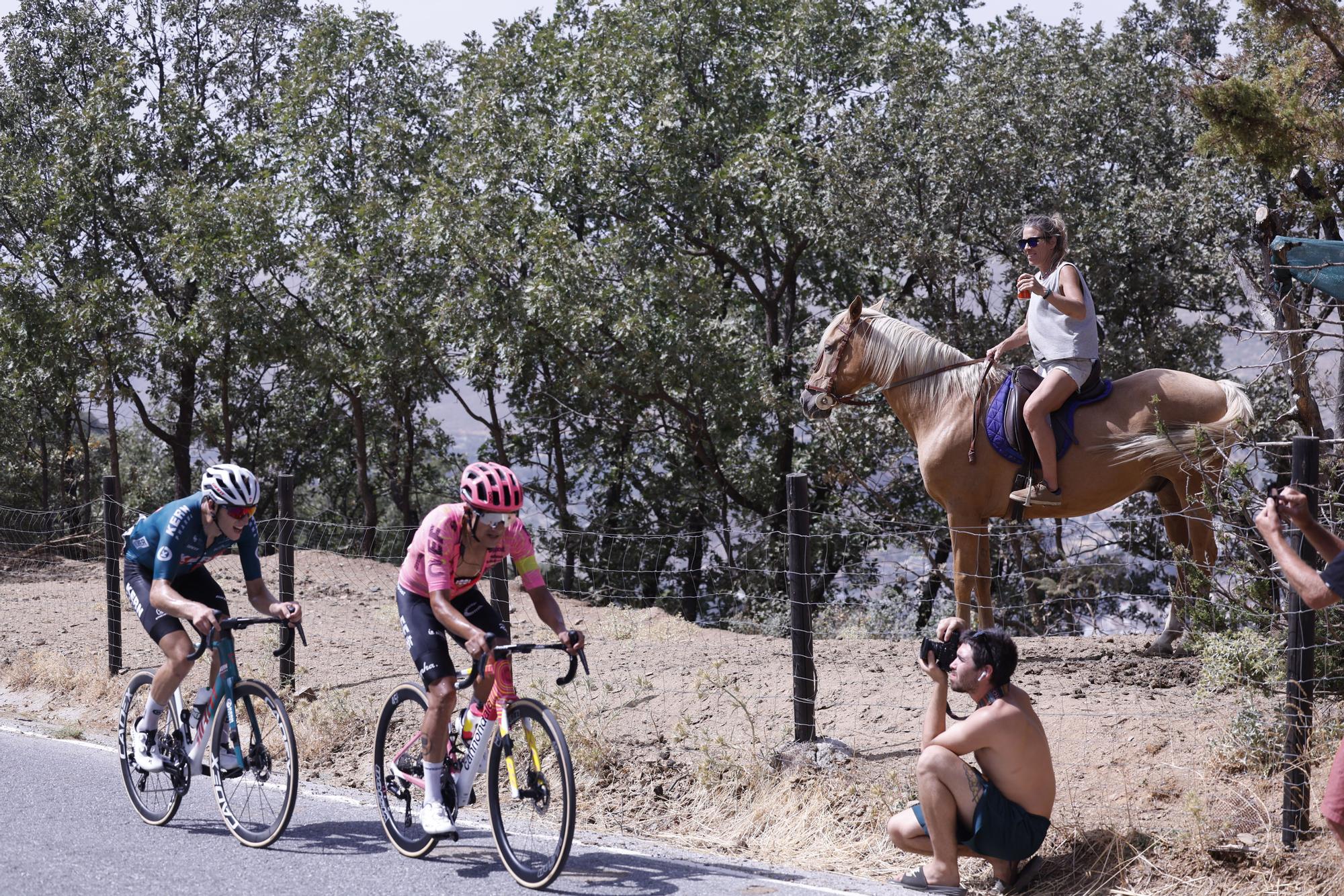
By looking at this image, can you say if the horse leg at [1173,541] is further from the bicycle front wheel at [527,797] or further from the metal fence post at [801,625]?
the bicycle front wheel at [527,797]

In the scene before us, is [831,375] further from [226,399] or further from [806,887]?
[226,399]

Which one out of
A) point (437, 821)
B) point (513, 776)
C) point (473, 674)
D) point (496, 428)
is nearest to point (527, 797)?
point (513, 776)

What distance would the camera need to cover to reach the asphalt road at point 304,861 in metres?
5.96

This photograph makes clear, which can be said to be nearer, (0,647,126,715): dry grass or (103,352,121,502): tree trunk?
(0,647,126,715): dry grass

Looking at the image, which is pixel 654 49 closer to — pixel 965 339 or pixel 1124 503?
pixel 965 339

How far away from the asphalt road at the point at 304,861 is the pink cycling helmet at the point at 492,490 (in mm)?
1795

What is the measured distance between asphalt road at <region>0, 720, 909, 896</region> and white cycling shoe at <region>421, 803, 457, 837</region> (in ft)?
0.68

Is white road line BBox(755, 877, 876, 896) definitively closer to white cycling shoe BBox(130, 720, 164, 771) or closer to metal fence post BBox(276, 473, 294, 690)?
white cycling shoe BBox(130, 720, 164, 771)

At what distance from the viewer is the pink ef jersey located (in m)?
6.23

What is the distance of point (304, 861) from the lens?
641 centimetres

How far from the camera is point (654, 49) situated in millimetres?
21172

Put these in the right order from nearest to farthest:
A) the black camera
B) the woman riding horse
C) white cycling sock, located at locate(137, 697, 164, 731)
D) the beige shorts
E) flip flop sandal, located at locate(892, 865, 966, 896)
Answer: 1. flip flop sandal, located at locate(892, 865, 966, 896)
2. the black camera
3. white cycling sock, located at locate(137, 697, 164, 731)
4. the woman riding horse
5. the beige shorts

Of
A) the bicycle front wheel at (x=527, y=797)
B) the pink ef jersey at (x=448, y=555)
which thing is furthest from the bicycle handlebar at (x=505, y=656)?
the pink ef jersey at (x=448, y=555)

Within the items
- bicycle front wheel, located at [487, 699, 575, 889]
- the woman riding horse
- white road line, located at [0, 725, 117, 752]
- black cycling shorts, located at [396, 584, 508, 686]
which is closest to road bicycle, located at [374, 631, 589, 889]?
bicycle front wheel, located at [487, 699, 575, 889]
